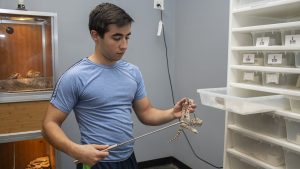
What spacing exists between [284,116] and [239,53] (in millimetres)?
403

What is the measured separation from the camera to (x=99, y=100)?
1.16 metres

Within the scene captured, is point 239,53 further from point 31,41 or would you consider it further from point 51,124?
point 31,41

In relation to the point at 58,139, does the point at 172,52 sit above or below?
above

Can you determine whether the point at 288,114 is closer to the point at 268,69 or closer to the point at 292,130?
the point at 292,130

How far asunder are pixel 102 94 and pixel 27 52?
35.6 inches

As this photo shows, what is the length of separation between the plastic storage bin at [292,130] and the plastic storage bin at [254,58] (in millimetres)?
294

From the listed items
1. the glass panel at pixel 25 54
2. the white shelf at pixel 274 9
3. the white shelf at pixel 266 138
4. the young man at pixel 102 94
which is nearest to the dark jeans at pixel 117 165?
the young man at pixel 102 94

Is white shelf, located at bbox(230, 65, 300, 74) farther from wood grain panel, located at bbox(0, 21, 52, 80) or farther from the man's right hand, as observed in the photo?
wood grain panel, located at bbox(0, 21, 52, 80)

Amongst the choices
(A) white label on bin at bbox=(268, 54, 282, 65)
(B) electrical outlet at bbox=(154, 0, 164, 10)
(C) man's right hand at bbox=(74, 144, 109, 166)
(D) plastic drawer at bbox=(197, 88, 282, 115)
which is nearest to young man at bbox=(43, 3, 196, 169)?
(C) man's right hand at bbox=(74, 144, 109, 166)

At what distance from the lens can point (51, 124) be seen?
1108mm

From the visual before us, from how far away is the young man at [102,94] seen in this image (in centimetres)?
113

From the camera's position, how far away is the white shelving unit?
1.12 metres

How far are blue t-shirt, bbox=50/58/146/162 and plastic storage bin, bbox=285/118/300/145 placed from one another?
701 mm

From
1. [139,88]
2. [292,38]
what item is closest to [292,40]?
[292,38]
